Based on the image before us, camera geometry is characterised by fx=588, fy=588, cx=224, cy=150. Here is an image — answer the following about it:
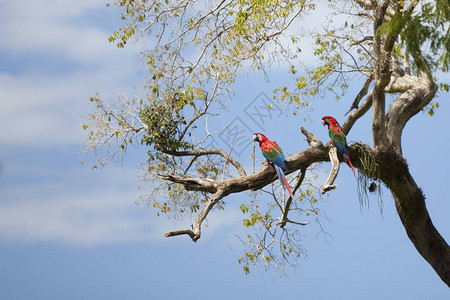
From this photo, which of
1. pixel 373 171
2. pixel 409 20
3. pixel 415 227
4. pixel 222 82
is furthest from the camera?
pixel 222 82

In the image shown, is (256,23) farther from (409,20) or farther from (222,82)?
(409,20)

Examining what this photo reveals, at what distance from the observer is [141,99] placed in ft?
32.1

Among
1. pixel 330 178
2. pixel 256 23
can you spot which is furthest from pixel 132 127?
pixel 330 178

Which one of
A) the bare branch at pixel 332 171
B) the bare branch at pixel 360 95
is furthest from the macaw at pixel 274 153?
the bare branch at pixel 360 95

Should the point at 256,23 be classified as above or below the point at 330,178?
above

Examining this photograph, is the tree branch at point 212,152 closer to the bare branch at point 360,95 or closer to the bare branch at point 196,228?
the bare branch at point 196,228

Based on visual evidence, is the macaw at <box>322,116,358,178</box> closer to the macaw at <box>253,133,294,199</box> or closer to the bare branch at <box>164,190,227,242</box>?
the macaw at <box>253,133,294,199</box>

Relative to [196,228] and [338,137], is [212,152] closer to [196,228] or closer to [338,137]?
[338,137]

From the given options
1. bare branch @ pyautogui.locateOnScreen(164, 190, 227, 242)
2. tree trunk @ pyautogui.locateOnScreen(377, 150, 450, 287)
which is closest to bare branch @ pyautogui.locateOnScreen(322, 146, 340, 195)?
tree trunk @ pyautogui.locateOnScreen(377, 150, 450, 287)

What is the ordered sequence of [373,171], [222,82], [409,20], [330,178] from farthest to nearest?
[222,82]
[373,171]
[330,178]
[409,20]

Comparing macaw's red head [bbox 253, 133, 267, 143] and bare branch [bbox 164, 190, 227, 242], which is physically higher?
macaw's red head [bbox 253, 133, 267, 143]

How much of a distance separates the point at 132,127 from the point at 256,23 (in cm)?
270

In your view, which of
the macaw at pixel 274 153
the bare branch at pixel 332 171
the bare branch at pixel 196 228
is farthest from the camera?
the macaw at pixel 274 153

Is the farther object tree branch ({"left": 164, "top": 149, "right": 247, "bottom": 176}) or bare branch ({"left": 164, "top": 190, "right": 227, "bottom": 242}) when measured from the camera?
tree branch ({"left": 164, "top": 149, "right": 247, "bottom": 176})
